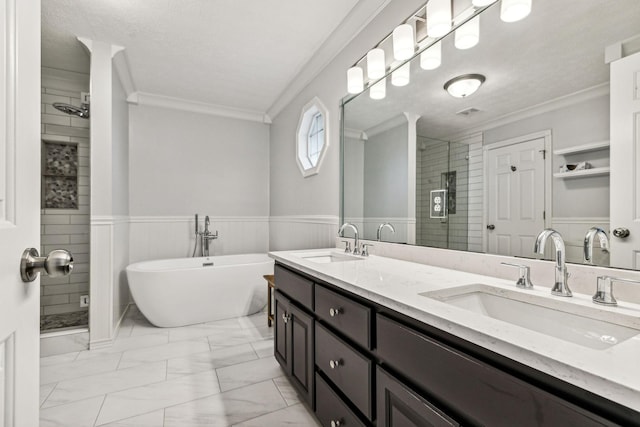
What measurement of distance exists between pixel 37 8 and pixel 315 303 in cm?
132

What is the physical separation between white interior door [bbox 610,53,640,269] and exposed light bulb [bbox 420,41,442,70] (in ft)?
2.63

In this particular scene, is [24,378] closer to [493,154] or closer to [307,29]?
[493,154]

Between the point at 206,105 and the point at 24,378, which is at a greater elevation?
the point at 206,105

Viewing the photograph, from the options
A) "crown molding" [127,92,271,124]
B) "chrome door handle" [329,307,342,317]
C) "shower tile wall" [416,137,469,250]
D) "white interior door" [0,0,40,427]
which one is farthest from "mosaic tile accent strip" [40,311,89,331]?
"shower tile wall" [416,137,469,250]

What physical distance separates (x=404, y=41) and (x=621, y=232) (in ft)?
4.59

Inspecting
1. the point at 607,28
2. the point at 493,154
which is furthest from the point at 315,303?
the point at 607,28

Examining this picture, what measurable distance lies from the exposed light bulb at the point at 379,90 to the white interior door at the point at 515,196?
981 millimetres

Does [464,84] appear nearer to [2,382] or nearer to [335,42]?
[335,42]

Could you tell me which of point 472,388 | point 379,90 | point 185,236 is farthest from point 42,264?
point 185,236

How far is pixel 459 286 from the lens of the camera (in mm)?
1115

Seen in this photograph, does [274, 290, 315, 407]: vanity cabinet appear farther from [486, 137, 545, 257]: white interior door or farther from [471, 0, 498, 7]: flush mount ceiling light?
[471, 0, 498, 7]: flush mount ceiling light

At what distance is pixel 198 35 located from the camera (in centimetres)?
243

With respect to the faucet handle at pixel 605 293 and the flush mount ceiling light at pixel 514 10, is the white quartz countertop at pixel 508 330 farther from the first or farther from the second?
the flush mount ceiling light at pixel 514 10

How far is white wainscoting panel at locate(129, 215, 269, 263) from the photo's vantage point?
3.64 m
